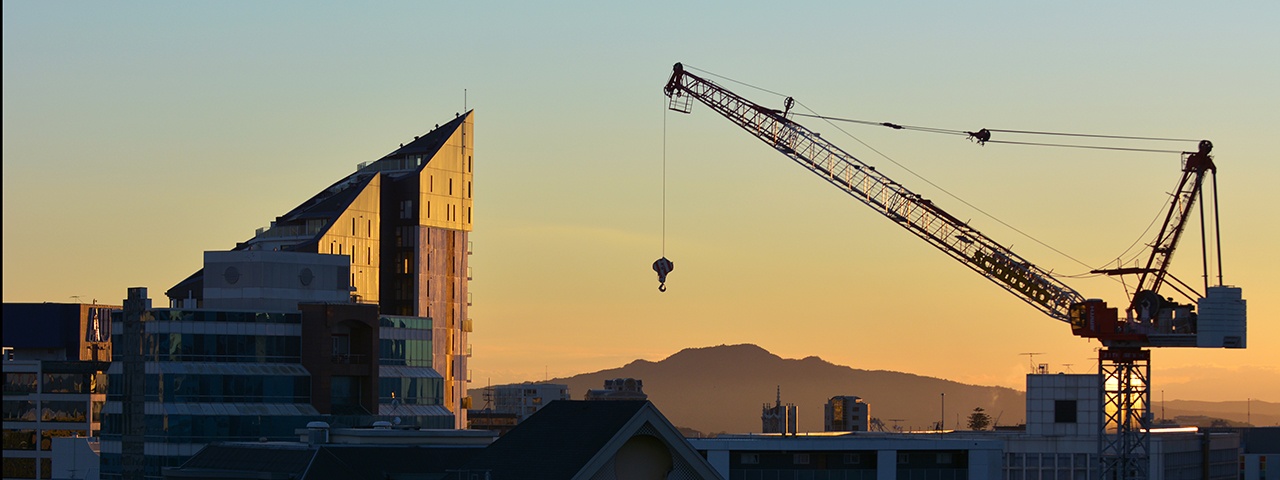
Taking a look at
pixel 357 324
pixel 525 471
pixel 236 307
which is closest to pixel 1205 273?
pixel 357 324

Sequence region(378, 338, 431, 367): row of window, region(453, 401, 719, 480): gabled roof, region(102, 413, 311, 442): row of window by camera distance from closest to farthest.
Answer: region(453, 401, 719, 480): gabled roof → region(102, 413, 311, 442): row of window → region(378, 338, 431, 367): row of window

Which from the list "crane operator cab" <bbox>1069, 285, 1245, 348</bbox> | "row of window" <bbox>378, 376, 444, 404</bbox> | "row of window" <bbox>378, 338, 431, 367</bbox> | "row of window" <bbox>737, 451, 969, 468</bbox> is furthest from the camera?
"row of window" <bbox>378, 338, 431, 367</bbox>

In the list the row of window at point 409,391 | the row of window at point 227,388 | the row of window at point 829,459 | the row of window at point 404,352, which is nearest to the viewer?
the row of window at point 227,388

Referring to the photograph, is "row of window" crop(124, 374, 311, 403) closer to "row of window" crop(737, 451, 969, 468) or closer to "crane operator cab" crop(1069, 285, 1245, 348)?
"row of window" crop(737, 451, 969, 468)

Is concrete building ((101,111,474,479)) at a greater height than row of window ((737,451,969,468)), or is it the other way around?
concrete building ((101,111,474,479))

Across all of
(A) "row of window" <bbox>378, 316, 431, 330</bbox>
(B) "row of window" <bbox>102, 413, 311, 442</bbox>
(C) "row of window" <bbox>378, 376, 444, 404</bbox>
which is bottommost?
(B) "row of window" <bbox>102, 413, 311, 442</bbox>

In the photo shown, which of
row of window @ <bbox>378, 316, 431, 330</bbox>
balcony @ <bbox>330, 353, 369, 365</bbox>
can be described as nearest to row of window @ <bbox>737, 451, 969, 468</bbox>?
balcony @ <bbox>330, 353, 369, 365</bbox>

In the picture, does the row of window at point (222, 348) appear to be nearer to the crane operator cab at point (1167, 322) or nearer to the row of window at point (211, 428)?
the row of window at point (211, 428)

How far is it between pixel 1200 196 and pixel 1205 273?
470 inches

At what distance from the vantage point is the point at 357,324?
181m

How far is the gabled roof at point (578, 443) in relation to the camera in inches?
2277

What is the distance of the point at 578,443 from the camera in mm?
59000

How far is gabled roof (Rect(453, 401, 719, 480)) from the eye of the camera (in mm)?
57844

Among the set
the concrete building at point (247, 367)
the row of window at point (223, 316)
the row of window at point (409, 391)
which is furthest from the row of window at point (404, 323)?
the row of window at point (223, 316)
